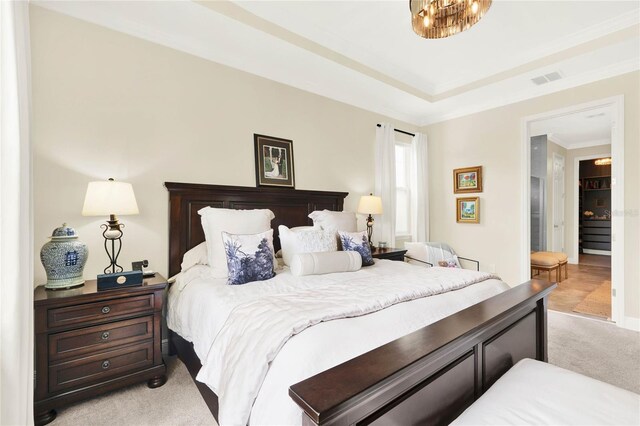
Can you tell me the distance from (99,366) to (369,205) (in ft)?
9.75

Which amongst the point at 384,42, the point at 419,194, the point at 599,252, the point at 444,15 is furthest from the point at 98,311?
the point at 599,252

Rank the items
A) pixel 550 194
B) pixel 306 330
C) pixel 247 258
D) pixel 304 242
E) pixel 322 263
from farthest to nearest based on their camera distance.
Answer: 1. pixel 550 194
2. pixel 304 242
3. pixel 322 263
4. pixel 247 258
5. pixel 306 330

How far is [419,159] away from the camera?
482 cm

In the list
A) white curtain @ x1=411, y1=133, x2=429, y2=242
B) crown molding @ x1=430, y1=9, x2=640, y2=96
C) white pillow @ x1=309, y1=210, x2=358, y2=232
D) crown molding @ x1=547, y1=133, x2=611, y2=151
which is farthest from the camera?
crown molding @ x1=547, y1=133, x2=611, y2=151

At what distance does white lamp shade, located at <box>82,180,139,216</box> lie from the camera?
6.63ft

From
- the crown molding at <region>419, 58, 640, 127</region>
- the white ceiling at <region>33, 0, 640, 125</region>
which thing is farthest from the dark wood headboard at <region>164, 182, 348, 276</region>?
the crown molding at <region>419, 58, 640, 127</region>

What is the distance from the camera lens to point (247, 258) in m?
2.13

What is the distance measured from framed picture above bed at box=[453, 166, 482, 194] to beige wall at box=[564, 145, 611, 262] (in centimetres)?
412

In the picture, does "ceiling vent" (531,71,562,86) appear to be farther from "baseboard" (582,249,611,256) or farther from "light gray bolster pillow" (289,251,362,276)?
"baseboard" (582,249,611,256)

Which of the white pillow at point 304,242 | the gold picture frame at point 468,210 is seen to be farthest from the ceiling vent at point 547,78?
the white pillow at point 304,242

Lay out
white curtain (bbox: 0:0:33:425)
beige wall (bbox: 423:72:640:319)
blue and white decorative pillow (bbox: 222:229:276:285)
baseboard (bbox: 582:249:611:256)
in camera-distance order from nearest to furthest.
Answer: white curtain (bbox: 0:0:33:425) < blue and white decorative pillow (bbox: 222:229:276:285) < beige wall (bbox: 423:72:640:319) < baseboard (bbox: 582:249:611:256)

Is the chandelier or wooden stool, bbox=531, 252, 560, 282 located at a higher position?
the chandelier

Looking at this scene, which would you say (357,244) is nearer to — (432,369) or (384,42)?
(432,369)

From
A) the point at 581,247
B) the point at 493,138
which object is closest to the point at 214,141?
the point at 493,138
